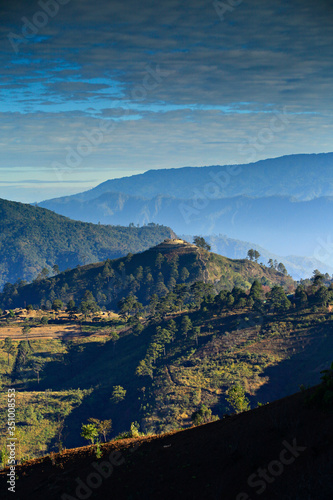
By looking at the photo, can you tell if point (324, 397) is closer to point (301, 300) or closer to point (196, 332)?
point (196, 332)

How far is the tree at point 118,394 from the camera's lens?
8725cm

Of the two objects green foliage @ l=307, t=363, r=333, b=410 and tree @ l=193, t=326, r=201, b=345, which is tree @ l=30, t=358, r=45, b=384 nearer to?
tree @ l=193, t=326, r=201, b=345

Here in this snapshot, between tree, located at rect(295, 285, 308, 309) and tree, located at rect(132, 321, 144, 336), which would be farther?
tree, located at rect(132, 321, 144, 336)

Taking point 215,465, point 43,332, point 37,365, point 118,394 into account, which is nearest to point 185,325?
point 118,394

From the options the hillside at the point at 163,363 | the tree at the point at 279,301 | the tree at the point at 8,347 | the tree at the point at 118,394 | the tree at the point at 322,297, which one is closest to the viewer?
the hillside at the point at 163,363

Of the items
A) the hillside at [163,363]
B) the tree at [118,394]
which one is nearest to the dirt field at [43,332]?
the hillside at [163,363]

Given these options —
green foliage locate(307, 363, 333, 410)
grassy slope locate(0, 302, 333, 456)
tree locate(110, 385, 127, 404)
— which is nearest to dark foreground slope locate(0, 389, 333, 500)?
green foliage locate(307, 363, 333, 410)

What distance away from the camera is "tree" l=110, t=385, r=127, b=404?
286 ft

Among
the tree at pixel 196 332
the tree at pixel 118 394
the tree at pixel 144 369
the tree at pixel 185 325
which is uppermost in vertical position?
the tree at pixel 185 325

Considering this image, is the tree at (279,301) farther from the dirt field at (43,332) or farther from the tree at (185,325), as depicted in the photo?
the dirt field at (43,332)
